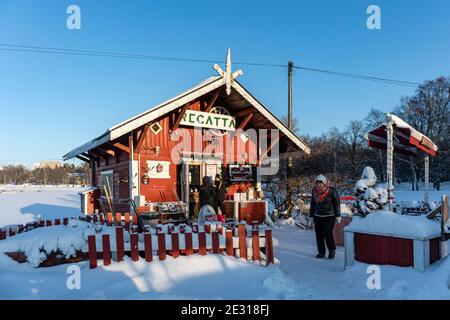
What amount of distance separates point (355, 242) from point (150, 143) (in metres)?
7.26

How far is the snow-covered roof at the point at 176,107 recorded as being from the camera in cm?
942

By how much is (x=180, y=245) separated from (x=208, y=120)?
7.00 metres

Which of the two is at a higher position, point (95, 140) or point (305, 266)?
point (95, 140)

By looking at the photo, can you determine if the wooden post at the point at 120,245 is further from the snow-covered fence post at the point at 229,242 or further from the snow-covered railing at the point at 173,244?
the snow-covered fence post at the point at 229,242

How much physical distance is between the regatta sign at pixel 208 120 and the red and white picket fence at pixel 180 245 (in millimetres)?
6187

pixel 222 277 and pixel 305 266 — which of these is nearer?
pixel 222 277

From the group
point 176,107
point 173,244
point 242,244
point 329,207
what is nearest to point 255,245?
point 242,244

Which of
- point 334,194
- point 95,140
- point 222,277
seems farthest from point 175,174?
point 222,277

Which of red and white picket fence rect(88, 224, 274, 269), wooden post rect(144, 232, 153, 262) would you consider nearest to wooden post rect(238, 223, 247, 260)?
red and white picket fence rect(88, 224, 274, 269)

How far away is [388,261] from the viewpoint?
17.3 ft
